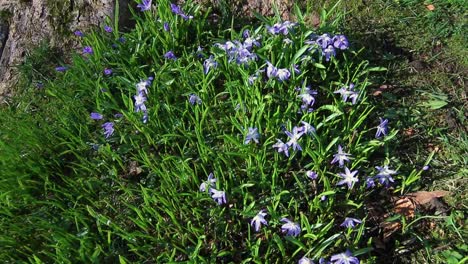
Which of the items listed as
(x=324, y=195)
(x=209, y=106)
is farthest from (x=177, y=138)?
(x=324, y=195)

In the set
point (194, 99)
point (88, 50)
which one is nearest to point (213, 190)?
point (194, 99)

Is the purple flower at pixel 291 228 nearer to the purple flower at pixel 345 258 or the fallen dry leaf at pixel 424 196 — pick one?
the purple flower at pixel 345 258

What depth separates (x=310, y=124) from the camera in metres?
2.57

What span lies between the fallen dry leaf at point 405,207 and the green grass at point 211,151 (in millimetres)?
44

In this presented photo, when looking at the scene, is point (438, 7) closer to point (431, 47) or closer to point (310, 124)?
point (431, 47)

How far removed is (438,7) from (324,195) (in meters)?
1.72

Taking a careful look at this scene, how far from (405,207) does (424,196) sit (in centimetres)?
11

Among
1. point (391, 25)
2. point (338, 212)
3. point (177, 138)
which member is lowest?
point (338, 212)

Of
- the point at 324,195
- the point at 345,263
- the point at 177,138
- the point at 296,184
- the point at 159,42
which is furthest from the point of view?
the point at 159,42

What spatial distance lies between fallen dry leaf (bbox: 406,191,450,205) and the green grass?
42 mm

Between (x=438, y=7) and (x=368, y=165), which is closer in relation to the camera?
(x=368, y=165)

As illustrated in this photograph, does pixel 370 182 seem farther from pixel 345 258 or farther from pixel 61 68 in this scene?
pixel 61 68

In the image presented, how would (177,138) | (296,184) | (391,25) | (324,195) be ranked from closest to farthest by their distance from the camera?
1. (324,195)
2. (296,184)
3. (177,138)
4. (391,25)

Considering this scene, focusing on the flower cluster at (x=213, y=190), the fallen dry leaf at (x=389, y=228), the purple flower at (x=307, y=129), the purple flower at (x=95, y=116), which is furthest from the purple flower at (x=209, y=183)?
the fallen dry leaf at (x=389, y=228)
